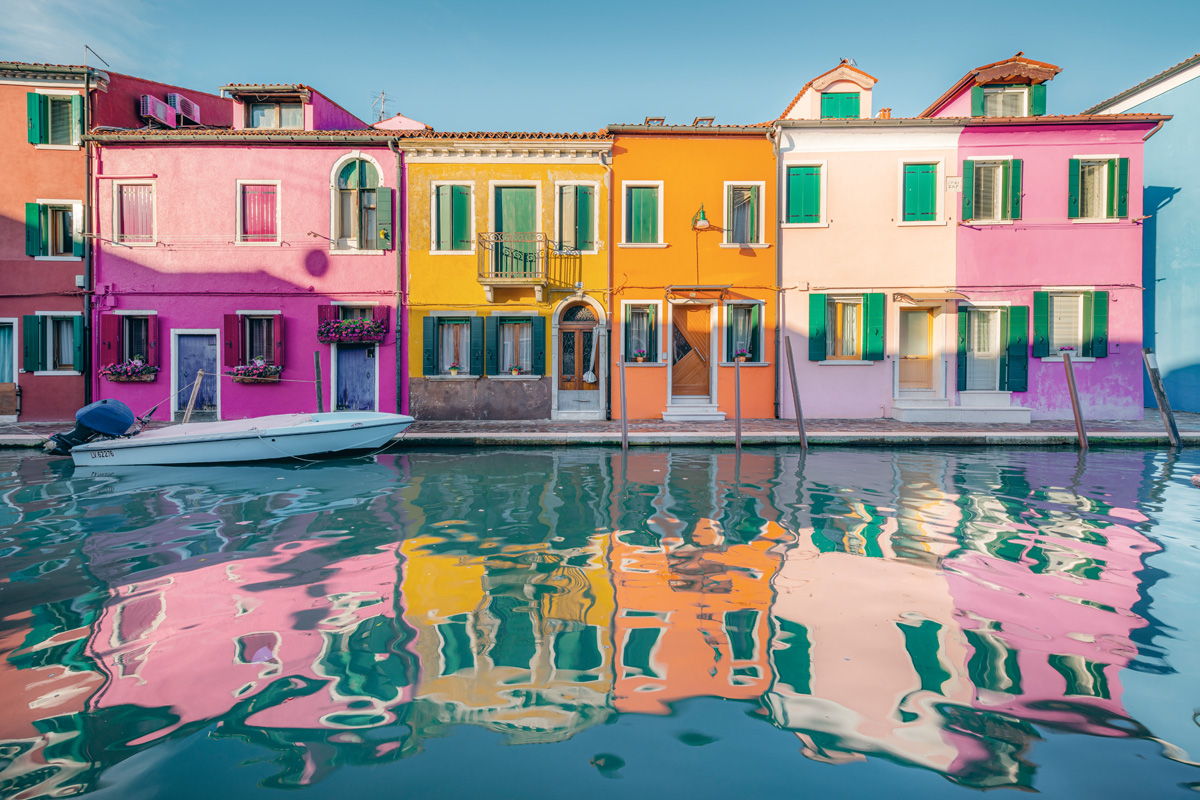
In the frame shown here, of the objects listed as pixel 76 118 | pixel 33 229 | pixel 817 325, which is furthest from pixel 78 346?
pixel 817 325

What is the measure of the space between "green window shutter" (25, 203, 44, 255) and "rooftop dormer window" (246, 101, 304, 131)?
5226mm

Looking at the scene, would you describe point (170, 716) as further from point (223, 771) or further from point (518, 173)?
point (518, 173)

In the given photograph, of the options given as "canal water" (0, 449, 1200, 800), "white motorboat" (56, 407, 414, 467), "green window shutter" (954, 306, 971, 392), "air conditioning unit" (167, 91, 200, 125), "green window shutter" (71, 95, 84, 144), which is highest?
"air conditioning unit" (167, 91, 200, 125)

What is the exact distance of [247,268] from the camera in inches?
561

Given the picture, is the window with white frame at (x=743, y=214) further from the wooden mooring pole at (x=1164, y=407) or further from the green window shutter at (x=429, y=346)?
the wooden mooring pole at (x=1164, y=407)

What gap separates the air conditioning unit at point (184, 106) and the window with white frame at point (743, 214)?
48.7ft

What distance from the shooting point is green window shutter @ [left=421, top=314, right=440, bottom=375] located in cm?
1418

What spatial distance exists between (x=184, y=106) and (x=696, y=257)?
14.7m

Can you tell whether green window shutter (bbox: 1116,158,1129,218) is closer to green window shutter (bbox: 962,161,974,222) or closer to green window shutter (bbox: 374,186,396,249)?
green window shutter (bbox: 962,161,974,222)

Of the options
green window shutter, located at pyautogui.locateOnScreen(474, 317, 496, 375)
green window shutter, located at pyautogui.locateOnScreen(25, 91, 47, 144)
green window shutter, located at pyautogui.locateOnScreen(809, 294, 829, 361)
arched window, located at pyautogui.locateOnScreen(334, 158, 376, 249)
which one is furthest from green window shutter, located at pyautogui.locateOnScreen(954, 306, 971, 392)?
green window shutter, located at pyautogui.locateOnScreen(25, 91, 47, 144)

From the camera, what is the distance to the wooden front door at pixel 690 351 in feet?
47.8

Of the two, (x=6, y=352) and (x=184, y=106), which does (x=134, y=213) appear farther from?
(x=6, y=352)

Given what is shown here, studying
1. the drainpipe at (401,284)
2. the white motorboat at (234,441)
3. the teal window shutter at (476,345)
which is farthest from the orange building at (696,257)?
the white motorboat at (234,441)

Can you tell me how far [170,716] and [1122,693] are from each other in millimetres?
4678
